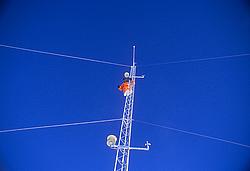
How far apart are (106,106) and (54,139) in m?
0.68

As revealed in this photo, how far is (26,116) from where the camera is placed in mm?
3191

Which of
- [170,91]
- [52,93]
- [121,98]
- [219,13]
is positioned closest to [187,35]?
[219,13]

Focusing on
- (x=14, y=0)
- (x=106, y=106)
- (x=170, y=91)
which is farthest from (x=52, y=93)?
(x=170, y=91)

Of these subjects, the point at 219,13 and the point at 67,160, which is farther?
the point at 67,160

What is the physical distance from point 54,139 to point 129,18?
1576 mm

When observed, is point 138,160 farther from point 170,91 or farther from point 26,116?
point 26,116

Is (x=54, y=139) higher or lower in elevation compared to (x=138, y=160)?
higher

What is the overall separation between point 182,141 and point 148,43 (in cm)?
114

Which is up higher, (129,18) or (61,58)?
(129,18)

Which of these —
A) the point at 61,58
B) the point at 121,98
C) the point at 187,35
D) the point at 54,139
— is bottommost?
the point at 54,139

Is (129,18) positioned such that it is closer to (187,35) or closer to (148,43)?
(148,43)

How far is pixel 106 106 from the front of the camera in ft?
10.8

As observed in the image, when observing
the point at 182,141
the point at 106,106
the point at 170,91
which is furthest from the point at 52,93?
the point at 182,141

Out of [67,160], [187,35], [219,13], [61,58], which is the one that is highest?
[219,13]
